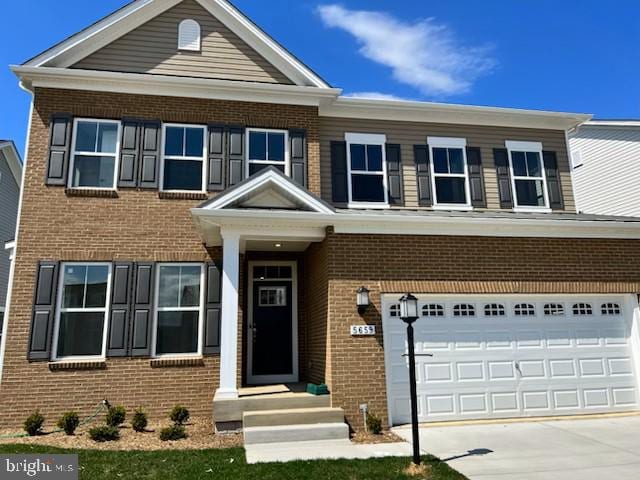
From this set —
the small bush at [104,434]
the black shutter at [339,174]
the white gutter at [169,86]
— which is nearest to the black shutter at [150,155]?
the white gutter at [169,86]

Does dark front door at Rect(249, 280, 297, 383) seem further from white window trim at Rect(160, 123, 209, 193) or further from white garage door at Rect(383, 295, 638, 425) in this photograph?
white garage door at Rect(383, 295, 638, 425)

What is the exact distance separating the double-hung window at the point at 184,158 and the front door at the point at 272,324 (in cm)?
234

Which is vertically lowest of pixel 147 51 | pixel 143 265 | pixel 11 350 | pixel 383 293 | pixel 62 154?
pixel 11 350

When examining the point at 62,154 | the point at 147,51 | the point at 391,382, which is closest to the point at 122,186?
the point at 62,154

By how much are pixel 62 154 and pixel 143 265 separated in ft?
9.58

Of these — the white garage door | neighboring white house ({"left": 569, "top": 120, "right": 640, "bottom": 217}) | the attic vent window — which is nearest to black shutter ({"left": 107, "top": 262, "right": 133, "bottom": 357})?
the white garage door

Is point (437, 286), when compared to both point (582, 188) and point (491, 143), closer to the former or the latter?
point (491, 143)

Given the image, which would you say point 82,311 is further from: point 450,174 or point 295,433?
point 450,174

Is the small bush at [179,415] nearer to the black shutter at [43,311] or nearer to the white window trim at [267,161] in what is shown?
the black shutter at [43,311]

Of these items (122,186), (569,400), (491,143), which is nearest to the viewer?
(569,400)

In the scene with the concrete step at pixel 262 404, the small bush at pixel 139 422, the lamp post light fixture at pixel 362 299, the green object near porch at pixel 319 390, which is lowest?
the small bush at pixel 139 422

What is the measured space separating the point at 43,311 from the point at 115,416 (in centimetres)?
265

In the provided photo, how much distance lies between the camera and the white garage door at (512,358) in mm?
9156

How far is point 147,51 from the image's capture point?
11.0 meters
